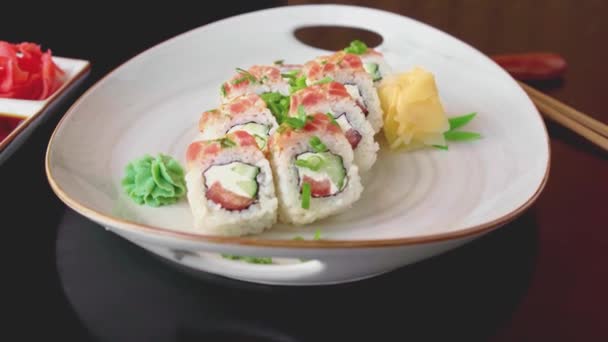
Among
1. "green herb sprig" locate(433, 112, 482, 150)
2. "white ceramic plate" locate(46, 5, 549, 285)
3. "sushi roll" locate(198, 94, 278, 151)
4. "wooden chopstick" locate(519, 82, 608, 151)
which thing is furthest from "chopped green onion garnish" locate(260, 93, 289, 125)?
"wooden chopstick" locate(519, 82, 608, 151)

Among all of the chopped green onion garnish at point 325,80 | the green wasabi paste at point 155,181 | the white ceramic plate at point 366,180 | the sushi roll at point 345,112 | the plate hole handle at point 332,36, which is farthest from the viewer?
the plate hole handle at point 332,36

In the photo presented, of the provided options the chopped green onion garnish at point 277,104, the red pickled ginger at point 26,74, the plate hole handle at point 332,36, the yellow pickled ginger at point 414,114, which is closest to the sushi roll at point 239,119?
the chopped green onion garnish at point 277,104

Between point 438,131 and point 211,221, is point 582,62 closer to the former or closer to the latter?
point 438,131

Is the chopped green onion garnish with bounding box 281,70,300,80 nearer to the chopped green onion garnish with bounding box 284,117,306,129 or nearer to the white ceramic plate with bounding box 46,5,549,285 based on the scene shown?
the white ceramic plate with bounding box 46,5,549,285

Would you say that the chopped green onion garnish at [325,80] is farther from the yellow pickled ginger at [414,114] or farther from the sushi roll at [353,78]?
the yellow pickled ginger at [414,114]

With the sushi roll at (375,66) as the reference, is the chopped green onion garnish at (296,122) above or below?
above
